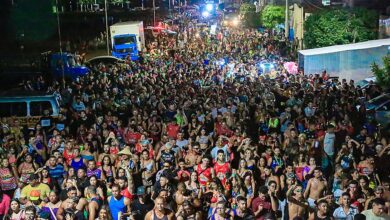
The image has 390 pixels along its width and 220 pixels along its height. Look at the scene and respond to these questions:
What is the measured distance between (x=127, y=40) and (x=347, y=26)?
15050 millimetres

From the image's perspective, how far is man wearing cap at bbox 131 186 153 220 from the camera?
8.23 meters

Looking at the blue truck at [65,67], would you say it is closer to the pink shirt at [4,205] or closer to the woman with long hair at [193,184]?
the pink shirt at [4,205]

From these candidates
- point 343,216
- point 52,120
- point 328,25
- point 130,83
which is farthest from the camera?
point 328,25

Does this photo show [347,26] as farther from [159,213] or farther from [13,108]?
[159,213]

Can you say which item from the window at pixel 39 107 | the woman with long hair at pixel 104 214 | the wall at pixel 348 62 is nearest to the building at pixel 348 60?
the wall at pixel 348 62

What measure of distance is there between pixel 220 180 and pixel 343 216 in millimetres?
2354

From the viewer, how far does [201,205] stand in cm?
868

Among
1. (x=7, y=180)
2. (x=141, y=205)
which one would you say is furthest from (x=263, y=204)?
(x=7, y=180)

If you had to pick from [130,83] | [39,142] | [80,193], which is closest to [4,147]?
[39,142]

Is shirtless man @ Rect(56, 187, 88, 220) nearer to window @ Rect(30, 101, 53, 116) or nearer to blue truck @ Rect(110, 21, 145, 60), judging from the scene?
window @ Rect(30, 101, 53, 116)

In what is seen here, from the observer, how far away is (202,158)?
9.88 meters

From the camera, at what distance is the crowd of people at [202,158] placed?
8.33 meters

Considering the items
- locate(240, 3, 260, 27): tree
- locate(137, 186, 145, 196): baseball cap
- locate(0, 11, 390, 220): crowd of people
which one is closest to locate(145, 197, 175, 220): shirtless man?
locate(0, 11, 390, 220): crowd of people

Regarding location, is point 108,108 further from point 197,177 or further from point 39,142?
point 197,177
